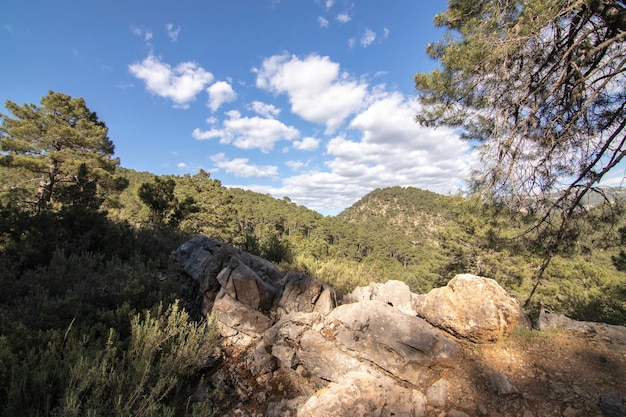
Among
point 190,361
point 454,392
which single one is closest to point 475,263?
point 454,392

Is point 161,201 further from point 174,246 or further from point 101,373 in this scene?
point 101,373

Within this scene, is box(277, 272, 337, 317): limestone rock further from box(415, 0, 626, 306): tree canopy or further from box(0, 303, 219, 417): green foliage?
box(415, 0, 626, 306): tree canopy

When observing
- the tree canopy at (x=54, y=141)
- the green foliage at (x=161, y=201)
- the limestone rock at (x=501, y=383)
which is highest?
the tree canopy at (x=54, y=141)

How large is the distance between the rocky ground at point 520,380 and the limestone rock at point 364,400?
0.65ft

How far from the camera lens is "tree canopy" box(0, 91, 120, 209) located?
15664 mm

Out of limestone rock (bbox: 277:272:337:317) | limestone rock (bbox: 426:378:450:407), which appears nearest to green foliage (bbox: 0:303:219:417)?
limestone rock (bbox: 277:272:337:317)

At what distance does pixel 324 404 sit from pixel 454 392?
1.64 m

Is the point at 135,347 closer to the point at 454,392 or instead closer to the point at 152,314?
the point at 152,314

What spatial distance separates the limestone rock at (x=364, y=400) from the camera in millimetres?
3074

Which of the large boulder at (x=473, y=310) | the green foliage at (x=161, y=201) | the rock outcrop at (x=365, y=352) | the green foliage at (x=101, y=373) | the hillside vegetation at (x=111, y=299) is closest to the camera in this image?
the green foliage at (x=101, y=373)

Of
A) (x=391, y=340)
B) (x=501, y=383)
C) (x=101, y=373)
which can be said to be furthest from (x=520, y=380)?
(x=101, y=373)

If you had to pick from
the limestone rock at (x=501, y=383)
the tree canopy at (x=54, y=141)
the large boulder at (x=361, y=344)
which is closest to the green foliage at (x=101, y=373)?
the large boulder at (x=361, y=344)

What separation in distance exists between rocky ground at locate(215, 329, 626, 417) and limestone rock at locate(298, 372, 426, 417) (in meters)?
0.20

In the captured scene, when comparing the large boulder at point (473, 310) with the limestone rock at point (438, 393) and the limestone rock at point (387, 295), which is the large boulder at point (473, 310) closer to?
the limestone rock at point (438, 393)
